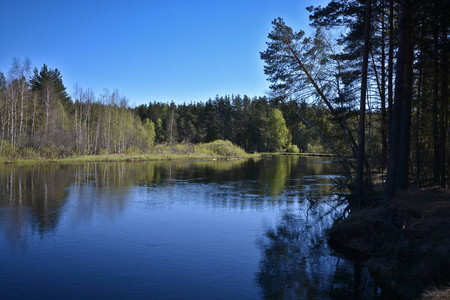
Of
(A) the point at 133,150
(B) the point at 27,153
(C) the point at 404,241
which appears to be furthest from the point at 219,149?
(C) the point at 404,241

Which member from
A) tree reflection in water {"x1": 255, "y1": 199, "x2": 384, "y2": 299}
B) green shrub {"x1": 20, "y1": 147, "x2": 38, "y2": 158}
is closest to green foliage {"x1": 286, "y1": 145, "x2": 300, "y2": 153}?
green shrub {"x1": 20, "y1": 147, "x2": 38, "y2": 158}

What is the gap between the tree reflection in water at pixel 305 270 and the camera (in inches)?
282

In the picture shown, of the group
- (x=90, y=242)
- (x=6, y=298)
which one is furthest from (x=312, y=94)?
(x=6, y=298)

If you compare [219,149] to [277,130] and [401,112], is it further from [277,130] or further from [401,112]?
[401,112]

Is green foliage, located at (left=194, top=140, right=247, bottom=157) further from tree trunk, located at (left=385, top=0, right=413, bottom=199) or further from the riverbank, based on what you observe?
tree trunk, located at (left=385, top=0, right=413, bottom=199)

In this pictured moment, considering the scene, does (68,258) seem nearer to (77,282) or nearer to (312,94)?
(77,282)

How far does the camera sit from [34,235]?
10508 mm

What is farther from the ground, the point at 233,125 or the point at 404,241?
the point at 233,125

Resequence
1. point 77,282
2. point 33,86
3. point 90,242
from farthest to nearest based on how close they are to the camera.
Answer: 1. point 33,86
2. point 90,242
3. point 77,282

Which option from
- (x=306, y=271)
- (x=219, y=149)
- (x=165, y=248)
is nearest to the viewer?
(x=306, y=271)

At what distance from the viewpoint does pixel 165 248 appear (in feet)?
32.3

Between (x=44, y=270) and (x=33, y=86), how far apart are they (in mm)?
60252

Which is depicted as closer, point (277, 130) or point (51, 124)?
point (51, 124)

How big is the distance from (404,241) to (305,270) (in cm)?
241
